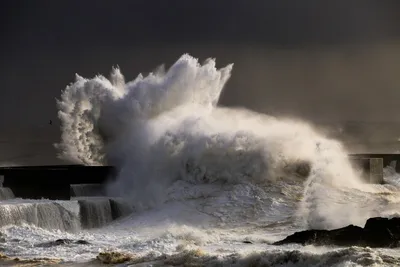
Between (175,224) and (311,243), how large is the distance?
15.0 feet

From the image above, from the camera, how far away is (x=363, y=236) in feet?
44.1

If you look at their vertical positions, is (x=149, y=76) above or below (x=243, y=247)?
above

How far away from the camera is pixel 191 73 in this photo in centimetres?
2431

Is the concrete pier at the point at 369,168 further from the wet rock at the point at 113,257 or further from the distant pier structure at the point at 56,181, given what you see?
the wet rock at the point at 113,257

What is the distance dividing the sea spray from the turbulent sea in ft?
0.12

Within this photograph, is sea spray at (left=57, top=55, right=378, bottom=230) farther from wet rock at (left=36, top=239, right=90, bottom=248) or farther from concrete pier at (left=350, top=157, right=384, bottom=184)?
wet rock at (left=36, top=239, right=90, bottom=248)

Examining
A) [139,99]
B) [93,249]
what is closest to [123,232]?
[93,249]

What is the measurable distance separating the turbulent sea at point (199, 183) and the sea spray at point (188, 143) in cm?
4

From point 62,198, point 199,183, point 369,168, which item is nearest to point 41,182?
point 62,198

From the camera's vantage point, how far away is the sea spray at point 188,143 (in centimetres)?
1998

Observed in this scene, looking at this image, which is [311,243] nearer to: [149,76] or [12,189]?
[12,189]

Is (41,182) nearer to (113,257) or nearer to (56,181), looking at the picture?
(56,181)

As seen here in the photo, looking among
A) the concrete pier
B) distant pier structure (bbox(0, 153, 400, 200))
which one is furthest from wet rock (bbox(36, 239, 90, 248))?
the concrete pier

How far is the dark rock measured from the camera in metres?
13.2
